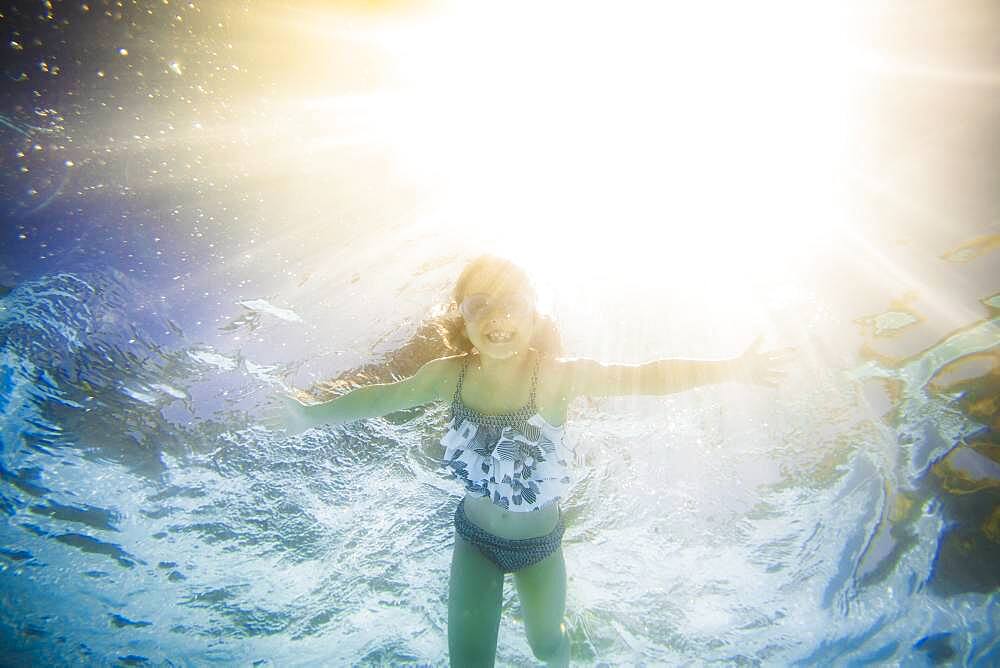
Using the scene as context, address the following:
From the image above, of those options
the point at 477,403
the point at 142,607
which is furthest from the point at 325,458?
the point at 142,607

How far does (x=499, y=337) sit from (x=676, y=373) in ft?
4.13

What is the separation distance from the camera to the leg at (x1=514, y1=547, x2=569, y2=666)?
4.05 meters

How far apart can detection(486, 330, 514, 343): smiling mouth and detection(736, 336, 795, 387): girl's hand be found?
5.12 feet

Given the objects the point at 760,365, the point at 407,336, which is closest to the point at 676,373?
the point at 760,365

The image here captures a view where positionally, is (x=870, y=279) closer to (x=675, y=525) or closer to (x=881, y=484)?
(x=881, y=484)

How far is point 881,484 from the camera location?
26.2ft

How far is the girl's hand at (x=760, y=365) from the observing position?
9.85ft

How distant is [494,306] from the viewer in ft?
10.6

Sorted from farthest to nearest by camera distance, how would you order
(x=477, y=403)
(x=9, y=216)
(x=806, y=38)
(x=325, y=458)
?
1. (x=325, y=458)
2. (x=9, y=216)
3. (x=806, y=38)
4. (x=477, y=403)

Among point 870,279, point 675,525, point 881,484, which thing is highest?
point 870,279

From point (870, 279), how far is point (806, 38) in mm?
3182

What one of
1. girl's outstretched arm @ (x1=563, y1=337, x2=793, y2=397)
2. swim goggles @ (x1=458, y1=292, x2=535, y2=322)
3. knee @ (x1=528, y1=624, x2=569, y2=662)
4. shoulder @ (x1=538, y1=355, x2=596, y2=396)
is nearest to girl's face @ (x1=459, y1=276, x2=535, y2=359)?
swim goggles @ (x1=458, y1=292, x2=535, y2=322)

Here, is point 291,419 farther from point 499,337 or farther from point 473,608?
point 473,608

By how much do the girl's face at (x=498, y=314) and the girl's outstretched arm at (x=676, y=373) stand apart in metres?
0.60
